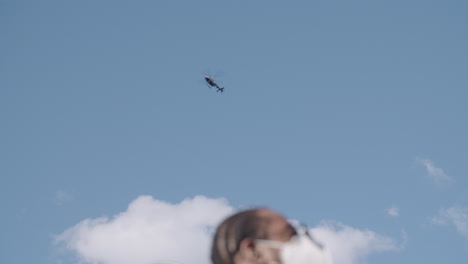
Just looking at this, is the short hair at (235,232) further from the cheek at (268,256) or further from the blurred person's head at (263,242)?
the cheek at (268,256)

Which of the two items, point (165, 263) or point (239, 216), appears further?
point (165, 263)

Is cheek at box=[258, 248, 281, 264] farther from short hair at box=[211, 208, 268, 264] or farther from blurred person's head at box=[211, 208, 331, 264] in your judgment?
short hair at box=[211, 208, 268, 264]

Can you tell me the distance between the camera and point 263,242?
4.08m

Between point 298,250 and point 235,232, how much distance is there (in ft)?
1.69

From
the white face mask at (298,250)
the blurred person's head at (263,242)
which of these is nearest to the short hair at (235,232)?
the blurred person's head at (263,242)

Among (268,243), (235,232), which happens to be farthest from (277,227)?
(235,232)

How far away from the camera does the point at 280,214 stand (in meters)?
4.29

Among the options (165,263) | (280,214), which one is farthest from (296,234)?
(165,263)

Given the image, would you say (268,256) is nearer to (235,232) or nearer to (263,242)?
(263,242)

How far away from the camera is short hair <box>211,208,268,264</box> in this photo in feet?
13.5

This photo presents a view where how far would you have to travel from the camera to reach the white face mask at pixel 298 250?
4.07 metres

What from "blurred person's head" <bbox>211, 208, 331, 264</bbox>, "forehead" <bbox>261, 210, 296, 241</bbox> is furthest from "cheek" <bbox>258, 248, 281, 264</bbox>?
"forehead" <bbox>261, 210, 296, 241</bbox>

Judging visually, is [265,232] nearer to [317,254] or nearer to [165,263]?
[317,254]

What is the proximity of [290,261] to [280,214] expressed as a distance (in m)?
0.41
